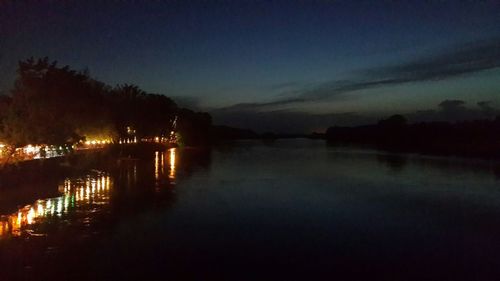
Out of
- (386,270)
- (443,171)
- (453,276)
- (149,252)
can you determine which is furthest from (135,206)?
(443,171)

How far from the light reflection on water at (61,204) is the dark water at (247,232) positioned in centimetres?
7

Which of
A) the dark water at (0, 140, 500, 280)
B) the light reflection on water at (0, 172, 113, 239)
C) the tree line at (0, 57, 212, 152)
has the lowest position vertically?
the dark water at (0, 140, 500, 280)

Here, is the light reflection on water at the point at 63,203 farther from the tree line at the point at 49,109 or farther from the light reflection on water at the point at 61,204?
the tree line at the point at 49,109

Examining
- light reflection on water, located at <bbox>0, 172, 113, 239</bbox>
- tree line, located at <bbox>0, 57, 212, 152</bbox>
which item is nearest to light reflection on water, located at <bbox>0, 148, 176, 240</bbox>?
light reflection on water, located at <bbox>0, 172, 113, 239</bbox>

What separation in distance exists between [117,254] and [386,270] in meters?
9.13

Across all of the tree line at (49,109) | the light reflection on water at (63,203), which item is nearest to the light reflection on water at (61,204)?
the light reflection on water at (63,203)

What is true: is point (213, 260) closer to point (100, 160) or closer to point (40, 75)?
point (40, 75)

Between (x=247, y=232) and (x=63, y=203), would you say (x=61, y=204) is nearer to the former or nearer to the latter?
(x=63, y=203)

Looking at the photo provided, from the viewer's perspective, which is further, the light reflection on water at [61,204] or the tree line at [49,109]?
the tree line at [49,109]

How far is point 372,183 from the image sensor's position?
42.7m

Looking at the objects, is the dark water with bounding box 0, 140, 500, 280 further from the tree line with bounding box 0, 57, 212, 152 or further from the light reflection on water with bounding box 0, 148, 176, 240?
the tree line with bounding box 0, 57, 212, 152

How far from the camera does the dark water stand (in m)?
15.3

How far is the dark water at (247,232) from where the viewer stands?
15312mm

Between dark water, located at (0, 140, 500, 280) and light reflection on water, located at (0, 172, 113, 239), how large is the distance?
0.07 m
